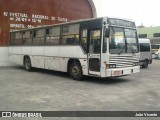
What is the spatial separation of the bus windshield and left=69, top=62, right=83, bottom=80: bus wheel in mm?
2017

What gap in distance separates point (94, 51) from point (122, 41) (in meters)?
1.31

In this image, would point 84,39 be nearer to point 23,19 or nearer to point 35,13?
point 23,19

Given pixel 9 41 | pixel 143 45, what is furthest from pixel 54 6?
pixel 143 45

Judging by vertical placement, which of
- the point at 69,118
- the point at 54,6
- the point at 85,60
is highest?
the point at 54,6

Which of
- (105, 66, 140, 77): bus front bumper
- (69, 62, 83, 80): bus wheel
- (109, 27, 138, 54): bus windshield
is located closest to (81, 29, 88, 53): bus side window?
(69, 62, 83, 80): bus wheel

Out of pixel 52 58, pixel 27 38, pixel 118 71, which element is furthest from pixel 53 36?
pixel 118 71

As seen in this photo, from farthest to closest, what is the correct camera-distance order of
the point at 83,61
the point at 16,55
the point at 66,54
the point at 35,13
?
the point at 35,13
the point at 16,55
the point at 66,54
the point at 83,61

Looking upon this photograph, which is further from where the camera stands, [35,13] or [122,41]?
[35,13]

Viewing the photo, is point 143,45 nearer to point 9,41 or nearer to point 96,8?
point 96,8

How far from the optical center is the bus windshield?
11.1 metres

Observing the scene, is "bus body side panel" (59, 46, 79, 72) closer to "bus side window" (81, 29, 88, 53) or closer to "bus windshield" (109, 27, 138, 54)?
"bus side window" (81, 29, 88, 53)

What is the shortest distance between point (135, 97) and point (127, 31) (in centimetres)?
416

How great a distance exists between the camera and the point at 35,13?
68.0 ft

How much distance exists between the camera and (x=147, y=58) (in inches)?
760
